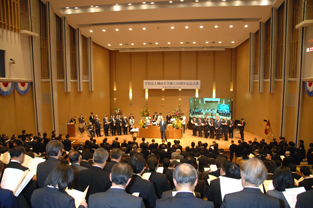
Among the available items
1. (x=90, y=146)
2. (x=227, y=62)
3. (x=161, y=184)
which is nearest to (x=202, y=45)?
(x=227, y=62)

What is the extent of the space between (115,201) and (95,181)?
3.93 feet

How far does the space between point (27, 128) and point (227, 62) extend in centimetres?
1578

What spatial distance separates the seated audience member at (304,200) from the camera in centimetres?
251

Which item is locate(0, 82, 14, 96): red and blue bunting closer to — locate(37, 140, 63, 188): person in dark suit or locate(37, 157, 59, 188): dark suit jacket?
locate(37, 140, 63, 188): person in dark suit

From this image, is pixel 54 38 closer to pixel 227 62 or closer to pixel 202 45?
pixel 202 45

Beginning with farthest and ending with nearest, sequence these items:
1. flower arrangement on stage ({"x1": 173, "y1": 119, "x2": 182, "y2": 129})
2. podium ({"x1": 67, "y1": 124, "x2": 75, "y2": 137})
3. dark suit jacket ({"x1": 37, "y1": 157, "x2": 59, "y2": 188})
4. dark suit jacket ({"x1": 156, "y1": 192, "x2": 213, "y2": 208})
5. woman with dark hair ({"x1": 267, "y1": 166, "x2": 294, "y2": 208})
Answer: podium ({"x1": 67, "y1": 124, "x2": 75, "y2": 137}) → flower arrangement on stage ({"x1": 173, "y1": 119, "x2": 182, "y2": 129}) → dark suit jacket ({"x1": 37, "y1": 157, "x2": 59, "y2": 188}) → woman with dark hair ({"x1": 267, "y1": 166, "x2": 294, "y2": 208}) → dark suit jacket ({"x1": 156, "y1": 192, "x2": 213, "y2": 208})

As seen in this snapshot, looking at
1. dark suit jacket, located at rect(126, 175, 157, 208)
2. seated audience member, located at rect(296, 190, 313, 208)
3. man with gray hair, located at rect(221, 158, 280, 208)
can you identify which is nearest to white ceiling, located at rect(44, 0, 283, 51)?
dark suit jacket, located at rect(126, 175, 157, 208)

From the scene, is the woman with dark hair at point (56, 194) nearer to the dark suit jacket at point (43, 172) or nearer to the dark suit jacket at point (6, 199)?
the dark suit jacket at point (6, 199)

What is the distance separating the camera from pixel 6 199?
7.95 feet

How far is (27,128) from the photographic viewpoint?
452 inches

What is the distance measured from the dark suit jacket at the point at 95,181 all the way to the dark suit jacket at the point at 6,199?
951 millimetres

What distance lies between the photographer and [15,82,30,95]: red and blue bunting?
10.8m

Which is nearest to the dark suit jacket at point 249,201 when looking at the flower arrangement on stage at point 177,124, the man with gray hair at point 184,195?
the man with gray hair at point 184,195

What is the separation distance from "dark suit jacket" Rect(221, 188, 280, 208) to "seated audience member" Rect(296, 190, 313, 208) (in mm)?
731
